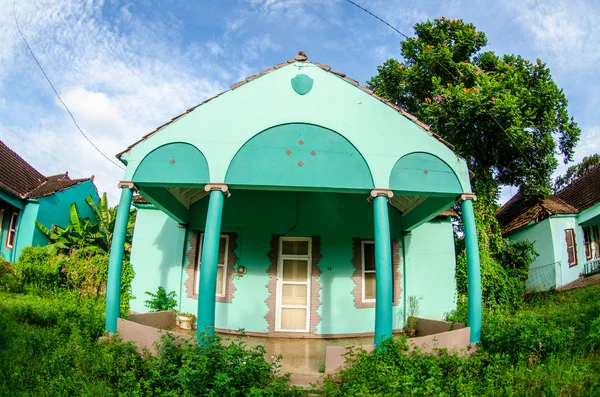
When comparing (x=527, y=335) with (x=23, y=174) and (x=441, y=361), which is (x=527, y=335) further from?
(x=23, y=174)

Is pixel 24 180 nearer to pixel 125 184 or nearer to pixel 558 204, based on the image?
pixel 125 184

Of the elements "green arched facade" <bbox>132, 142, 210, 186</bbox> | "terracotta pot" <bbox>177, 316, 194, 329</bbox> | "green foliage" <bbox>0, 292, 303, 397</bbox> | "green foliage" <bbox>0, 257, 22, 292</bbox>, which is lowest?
"green foliage" <bbox>0, 292, 303, 397</bbox>

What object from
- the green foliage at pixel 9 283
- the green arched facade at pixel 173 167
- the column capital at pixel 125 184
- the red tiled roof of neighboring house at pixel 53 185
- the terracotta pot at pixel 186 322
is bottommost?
the terracotta pot at pixel 186 322

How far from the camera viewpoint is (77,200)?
63.4 ft

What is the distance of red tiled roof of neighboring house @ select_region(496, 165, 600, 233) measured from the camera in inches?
658

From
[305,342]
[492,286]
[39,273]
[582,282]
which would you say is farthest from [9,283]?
[582,282]

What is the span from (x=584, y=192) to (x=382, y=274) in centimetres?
1604

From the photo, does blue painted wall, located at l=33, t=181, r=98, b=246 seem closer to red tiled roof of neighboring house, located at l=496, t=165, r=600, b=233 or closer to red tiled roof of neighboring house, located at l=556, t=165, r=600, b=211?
red tiled roof of neighboring house, located at l=496, t=165, r=600, b=233

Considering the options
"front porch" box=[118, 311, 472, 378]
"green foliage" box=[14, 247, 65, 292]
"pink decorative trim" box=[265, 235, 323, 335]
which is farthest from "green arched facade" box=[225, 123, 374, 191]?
"green foliage" box=[14, 247, 65, 292]

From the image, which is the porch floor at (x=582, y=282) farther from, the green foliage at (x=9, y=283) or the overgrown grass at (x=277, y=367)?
the green foliage at (x=9, y=283)

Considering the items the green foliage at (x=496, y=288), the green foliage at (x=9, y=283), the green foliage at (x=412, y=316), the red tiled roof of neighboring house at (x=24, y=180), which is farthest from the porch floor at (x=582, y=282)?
the red tiled roof of neighboring house at (x=24, y=180)

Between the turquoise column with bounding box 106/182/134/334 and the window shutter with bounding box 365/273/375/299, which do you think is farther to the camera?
the window shutter with bounding box 365/273/375/299

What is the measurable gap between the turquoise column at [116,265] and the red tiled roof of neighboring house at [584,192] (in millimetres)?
17818

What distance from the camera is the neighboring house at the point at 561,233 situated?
16.1 m
